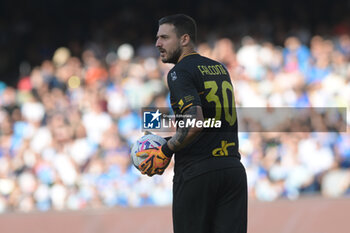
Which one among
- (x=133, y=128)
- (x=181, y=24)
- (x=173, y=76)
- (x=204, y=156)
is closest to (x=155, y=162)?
(x=204, y=156)

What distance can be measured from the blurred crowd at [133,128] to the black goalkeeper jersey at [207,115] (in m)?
5.45

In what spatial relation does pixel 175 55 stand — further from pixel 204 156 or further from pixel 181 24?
pixel 204 156

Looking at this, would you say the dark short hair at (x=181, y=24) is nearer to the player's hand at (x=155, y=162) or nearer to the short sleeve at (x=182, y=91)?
the short sleeve at (x=182, y=91)

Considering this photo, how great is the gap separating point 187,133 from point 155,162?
36 centimetres

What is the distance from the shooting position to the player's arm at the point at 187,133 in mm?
4148

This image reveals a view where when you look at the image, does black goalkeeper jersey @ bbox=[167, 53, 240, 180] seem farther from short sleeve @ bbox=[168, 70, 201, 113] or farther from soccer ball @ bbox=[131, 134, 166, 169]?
soccer ball @ bbox=[131, 134, 166, 169]

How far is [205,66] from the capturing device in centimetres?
437

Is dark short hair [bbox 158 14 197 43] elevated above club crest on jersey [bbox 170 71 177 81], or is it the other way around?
dark short hair [bbox 158 14 197 43]

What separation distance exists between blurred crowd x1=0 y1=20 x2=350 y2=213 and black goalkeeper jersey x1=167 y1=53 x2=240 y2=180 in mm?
5450

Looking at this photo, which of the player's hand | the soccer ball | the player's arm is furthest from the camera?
the soccer ball

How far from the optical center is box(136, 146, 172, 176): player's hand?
441 centimetres

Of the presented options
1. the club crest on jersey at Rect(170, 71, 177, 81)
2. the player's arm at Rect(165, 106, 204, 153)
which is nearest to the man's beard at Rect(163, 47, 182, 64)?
the club crest on jersey at Rect(170, 71, 177, 81)

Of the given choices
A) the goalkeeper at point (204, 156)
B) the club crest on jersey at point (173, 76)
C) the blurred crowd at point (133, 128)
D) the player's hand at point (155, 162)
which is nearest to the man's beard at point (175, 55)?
the goalkeeper at point (204, 156)

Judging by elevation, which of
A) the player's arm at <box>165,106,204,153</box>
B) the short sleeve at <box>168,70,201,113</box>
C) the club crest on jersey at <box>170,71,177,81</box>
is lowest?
the player's arm at <box>165,106,204,153</box>
